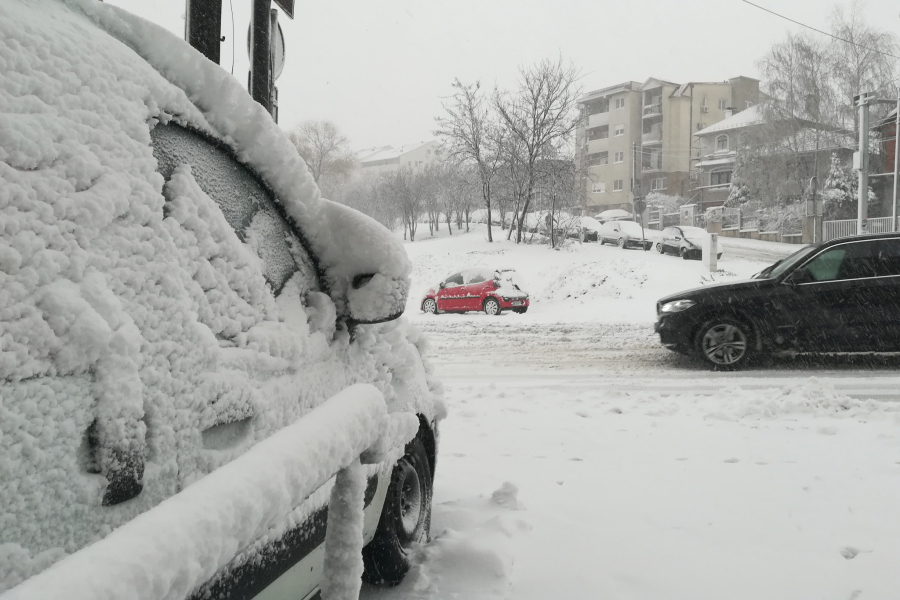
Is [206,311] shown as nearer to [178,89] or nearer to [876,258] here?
[178,89]

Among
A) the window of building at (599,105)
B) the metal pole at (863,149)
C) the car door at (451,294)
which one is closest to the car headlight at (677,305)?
the car door at (451,294)

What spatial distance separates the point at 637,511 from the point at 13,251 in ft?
11.0

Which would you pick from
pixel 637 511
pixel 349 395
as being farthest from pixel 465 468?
pixel 349 395

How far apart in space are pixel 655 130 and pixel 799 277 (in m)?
63.0

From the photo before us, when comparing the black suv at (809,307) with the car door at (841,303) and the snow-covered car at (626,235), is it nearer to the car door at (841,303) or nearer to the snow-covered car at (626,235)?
the car door at (841,303)

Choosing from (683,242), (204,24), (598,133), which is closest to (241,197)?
(204,24)

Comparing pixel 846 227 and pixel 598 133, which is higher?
pixel 598 133

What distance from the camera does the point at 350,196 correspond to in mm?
42125

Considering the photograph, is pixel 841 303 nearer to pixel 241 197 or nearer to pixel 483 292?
pixel 241 197

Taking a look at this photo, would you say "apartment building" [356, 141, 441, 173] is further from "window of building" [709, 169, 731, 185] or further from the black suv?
the black suv

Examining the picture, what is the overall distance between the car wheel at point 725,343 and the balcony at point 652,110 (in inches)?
2474

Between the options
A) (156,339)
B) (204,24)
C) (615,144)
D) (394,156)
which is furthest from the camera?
(394,156)

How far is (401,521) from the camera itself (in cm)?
283

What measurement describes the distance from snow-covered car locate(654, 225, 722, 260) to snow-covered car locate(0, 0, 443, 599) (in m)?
A: 29.6
